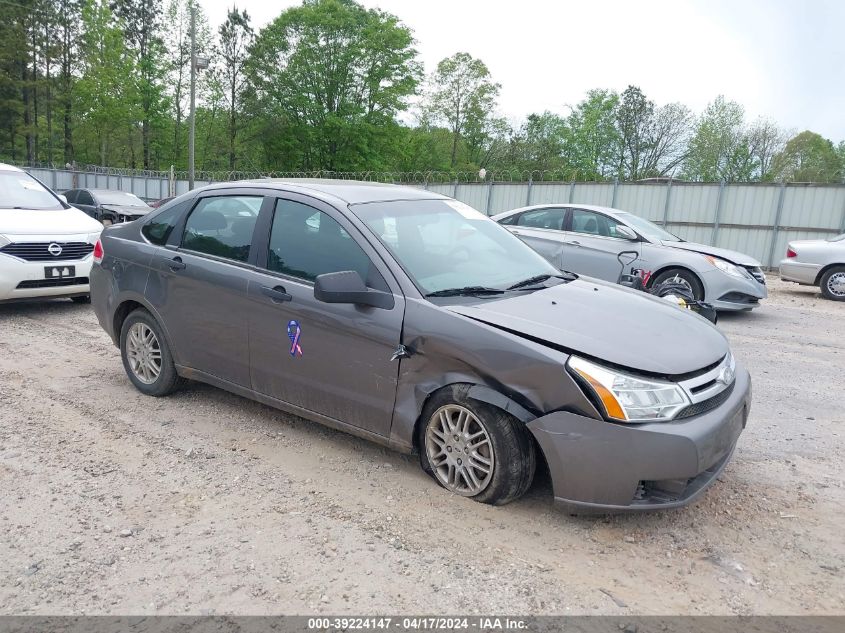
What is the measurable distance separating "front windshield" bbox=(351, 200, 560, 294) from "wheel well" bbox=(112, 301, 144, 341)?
Answer: 2.23 meters

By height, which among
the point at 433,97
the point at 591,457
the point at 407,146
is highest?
the point at 433,97

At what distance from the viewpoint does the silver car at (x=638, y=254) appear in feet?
29.8

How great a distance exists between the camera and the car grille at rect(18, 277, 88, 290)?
7539 mm

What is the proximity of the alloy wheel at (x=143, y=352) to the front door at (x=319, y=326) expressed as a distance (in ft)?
3.87

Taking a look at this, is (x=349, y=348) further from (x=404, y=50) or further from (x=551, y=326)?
(x=404, y=50)

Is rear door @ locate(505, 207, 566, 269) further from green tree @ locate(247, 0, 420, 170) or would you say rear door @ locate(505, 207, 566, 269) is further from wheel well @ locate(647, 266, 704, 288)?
green tree @ locate(247, 0, 420, 170)

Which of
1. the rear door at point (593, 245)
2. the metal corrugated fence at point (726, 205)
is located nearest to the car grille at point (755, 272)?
the rear door at point (593, 245)

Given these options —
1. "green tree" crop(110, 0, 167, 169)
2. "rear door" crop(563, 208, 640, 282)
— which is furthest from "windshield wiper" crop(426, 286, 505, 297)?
"green tree" crop(110, 0, 167, 169)

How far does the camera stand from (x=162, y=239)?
16.1 feet

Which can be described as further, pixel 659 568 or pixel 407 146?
pixel 407 146

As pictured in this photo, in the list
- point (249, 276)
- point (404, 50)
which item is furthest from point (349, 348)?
point (404, 50)

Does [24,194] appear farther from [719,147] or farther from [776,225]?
[719,147]

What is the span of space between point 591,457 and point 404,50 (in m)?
47.1

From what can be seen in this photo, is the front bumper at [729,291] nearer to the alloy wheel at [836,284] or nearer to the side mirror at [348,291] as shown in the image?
the alloy wheel at [836,284]
